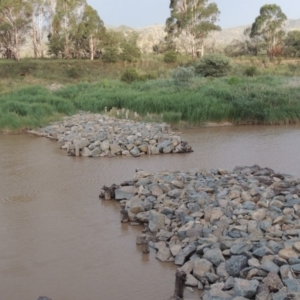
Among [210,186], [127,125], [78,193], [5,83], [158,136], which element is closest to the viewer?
[210,186]

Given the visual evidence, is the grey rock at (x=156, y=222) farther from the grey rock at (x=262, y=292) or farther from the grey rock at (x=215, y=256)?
the grey rock at (x=262, y=292)

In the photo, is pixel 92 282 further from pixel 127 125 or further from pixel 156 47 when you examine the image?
pixel 156 47

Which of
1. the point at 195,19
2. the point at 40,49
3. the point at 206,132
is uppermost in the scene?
the point at 195,19

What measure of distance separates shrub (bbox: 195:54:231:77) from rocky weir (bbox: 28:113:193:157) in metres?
13.7

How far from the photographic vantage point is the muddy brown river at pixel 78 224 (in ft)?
13.1

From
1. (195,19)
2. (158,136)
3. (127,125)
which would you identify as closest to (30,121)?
(127,125)

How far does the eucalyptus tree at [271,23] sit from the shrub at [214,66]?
1458 cm

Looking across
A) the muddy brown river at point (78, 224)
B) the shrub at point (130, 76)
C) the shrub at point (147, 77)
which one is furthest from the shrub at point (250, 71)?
the muddy brown river at point (78, 224)

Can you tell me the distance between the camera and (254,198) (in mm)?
5172

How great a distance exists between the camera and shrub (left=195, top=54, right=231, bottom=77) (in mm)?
25594

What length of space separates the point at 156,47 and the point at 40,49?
39.0 feet

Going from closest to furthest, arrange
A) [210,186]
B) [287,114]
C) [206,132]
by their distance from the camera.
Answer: [210,186] → [206,132] → [287,114]

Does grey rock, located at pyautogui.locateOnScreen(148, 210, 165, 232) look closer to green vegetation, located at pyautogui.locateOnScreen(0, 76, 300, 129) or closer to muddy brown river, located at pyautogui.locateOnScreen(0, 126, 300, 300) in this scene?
muddy brown river, located at pyautogui.locateOnScreen(0, 126, 300, 300)

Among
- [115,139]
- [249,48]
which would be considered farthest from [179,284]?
[249,48]
